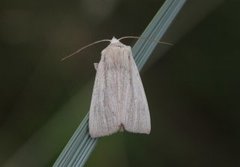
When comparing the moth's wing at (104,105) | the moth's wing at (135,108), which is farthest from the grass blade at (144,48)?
the moth's wing at (135,108)

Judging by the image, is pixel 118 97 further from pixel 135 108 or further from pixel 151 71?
pixel 151 71

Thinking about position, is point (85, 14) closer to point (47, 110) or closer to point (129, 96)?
point (47, 110)

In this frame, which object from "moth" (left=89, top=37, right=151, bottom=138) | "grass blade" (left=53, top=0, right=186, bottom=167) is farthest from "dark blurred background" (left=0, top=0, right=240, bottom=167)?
"grass blade" (left=53, top=0, right=186, bottom=167)

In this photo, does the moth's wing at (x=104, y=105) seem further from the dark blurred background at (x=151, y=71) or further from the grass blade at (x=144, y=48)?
the dark blurred background at (x=151, y=71)

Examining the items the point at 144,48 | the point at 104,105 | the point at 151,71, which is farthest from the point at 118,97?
the point at 151,71

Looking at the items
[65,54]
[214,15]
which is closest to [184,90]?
[214,15]

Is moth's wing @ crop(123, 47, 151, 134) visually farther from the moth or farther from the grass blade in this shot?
the grass blade

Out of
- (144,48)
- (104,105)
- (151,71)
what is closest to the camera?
(144,48)

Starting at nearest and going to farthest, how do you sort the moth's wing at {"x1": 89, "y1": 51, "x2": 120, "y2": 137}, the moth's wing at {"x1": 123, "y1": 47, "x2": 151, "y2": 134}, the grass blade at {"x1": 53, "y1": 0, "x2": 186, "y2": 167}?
1. the grass blade at {"x1": 53, "y1": 0, "x2": 186, "y2": 167}
2. the moth's wing at {"x1": 89, "y1": 51, "x2": 120, "y2": 137}
3. the moth's wing at {"x1": 123, "y1": 47, "x2": 151, "y2": 134}
